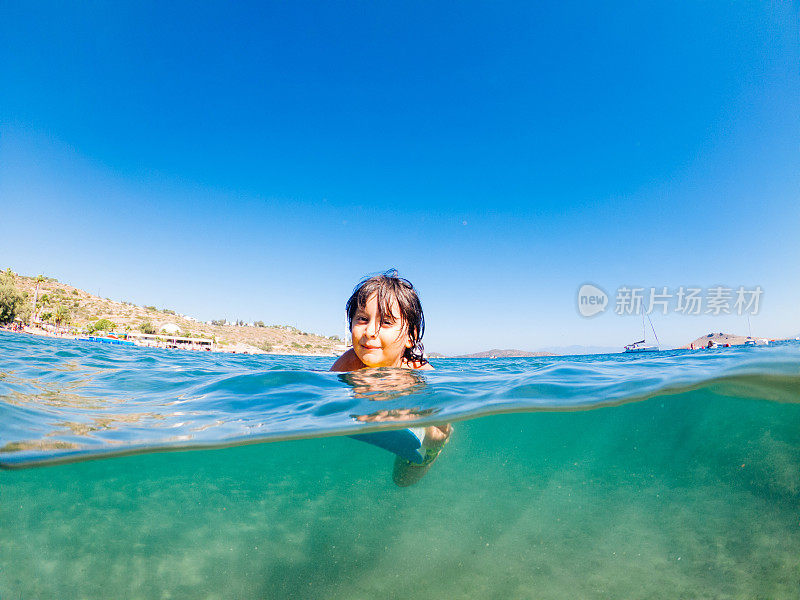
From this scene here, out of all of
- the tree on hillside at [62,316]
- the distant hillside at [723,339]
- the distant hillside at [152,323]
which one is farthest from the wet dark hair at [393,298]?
the tree on hillside at [62,316]

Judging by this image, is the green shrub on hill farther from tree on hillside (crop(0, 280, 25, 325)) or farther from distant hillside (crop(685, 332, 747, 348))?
distant hillside (crop(685, 332, 747, 348))

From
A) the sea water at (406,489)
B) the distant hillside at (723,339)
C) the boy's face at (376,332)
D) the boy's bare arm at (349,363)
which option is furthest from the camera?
the distant hillside at (723,339)

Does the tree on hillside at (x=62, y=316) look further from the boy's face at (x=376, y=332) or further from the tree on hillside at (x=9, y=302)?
the boy's face at (x=376, y=332)

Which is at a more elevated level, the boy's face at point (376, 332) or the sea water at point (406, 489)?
the boy's face at point (376, 332)

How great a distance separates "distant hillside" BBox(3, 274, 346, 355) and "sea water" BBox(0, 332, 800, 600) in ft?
144

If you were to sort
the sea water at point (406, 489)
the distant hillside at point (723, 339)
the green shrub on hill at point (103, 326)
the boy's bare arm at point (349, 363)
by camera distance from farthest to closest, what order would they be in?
the green shrub on hill at point (103, 326) < the distant hillside at point (723, 339) < the boy's bare arm at point (349, 363) < the sea water at point (406, 489)

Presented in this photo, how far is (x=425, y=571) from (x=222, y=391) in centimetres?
338

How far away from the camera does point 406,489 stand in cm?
465

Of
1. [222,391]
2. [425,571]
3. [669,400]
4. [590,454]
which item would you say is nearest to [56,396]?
Result: [222,391]

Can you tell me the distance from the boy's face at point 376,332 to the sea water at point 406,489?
0.40 m

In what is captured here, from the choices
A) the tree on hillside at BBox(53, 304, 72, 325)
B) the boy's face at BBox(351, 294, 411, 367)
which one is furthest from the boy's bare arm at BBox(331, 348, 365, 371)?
the tree on hillside at BBox(53, 304, 72, 325)

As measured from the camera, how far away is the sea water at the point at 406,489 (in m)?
3.22

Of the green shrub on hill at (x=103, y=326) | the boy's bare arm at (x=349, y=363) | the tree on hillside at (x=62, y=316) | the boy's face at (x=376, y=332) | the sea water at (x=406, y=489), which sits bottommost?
the sea water at (x=406, y=489)

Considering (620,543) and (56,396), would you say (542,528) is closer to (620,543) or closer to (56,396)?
(620,543)
